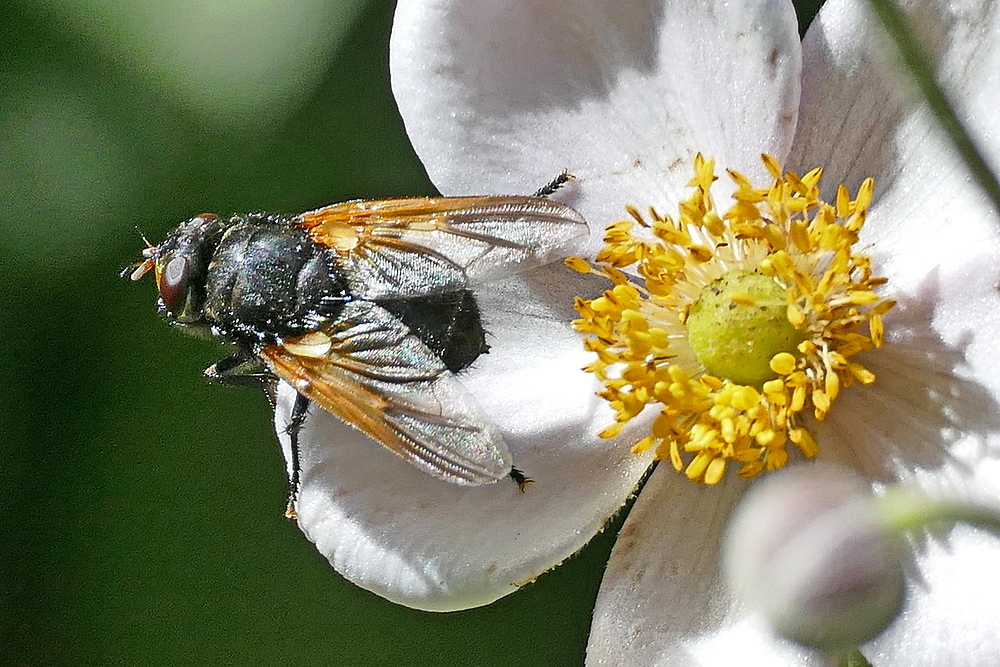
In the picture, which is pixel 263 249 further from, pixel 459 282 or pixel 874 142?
pixel 874 142

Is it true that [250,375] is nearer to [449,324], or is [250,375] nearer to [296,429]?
[296,429]

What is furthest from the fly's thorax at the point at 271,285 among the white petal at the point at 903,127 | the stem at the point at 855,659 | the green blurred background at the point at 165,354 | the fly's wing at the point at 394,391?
the stem at the point at 855,659

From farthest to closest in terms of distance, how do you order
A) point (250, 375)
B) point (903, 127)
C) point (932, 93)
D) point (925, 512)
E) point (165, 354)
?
point (165, 354)
point (250, 375)
point (903, 127)
point (932, 93)
point (925, 512)

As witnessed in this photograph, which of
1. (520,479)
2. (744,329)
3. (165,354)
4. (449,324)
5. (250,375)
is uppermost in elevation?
(744,329)

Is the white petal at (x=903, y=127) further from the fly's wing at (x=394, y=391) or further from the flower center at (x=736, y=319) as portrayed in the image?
the fly's wing at (x=394, y=391)

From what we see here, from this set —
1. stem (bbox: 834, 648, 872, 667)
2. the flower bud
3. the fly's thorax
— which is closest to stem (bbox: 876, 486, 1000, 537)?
the flower bud

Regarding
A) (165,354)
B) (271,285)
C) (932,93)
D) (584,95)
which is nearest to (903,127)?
(932,93)

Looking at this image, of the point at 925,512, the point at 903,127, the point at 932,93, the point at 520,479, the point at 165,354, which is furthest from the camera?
the point at 165,354

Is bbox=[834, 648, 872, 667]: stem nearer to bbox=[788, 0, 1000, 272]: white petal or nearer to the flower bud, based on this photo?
the flower bud
